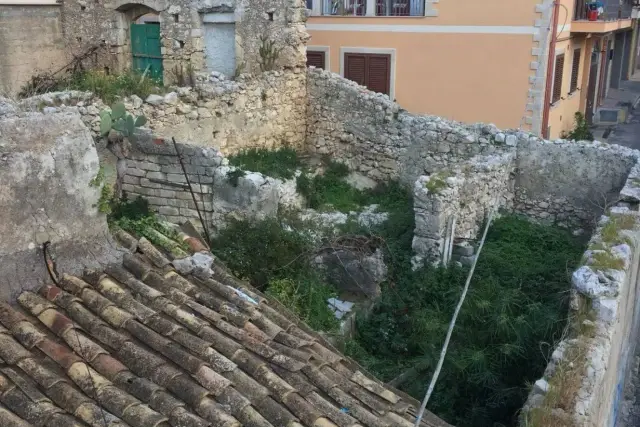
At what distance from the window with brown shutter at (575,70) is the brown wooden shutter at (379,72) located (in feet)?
→ 17.9

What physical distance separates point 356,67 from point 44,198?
13.4 m

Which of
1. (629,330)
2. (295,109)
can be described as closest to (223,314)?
(629,330)

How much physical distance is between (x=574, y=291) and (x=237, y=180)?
396 centimetres

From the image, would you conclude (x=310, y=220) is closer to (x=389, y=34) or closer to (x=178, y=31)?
(x=178, y=31)

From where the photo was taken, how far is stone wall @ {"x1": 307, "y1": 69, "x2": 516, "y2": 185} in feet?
33.3

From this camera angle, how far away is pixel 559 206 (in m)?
9.51

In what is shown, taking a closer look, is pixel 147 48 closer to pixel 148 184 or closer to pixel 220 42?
pixel 220 42

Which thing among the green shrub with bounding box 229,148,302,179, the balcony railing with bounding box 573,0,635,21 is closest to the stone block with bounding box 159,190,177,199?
the green shrub with bounding box 229,148,302,179

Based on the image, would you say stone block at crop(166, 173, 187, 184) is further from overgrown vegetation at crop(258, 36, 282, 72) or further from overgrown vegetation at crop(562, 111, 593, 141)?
overgrown vegetation at crop(562, 111, 593, 141)

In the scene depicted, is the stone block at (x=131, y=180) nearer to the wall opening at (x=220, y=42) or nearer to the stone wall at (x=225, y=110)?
the stone wall at (x=225, y=110)

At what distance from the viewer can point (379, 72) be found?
16.4 m

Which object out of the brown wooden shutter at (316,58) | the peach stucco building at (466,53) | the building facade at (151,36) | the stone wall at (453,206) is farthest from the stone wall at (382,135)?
the brown wooden shutter at (316,58)

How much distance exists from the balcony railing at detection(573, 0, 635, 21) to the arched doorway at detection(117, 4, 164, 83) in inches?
415

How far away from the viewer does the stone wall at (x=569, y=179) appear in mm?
9031
